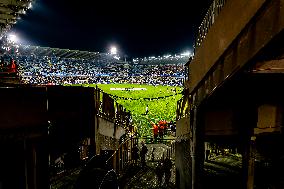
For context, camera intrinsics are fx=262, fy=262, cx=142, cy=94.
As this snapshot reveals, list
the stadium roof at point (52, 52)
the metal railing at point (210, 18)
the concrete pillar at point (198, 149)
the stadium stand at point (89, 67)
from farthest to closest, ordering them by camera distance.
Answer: the stadium roof at point (52, 52)
the stadium stand at point (89, 67)
the concrete pillar at point (198, 149)
the metal railing at point (210, 18)

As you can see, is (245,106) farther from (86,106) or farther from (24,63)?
(24,63)

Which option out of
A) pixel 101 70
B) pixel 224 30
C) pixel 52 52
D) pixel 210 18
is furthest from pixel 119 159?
pixel 101 70

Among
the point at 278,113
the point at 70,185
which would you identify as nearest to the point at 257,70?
the point at 278,113

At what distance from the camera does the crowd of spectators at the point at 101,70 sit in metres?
49.0

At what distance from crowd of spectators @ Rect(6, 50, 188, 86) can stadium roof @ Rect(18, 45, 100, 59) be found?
875 mm

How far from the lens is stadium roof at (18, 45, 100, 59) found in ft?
167

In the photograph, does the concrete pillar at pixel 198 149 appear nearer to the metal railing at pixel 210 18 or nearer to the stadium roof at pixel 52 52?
the metal railing at pixel 210 18

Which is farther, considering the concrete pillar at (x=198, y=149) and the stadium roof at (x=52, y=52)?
the stadium roof at (x=52, y=52)

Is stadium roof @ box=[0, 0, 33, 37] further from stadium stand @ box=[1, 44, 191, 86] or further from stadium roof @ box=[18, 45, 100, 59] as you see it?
stadium roof @ box=[18, 45, 100, 59]

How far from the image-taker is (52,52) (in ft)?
182

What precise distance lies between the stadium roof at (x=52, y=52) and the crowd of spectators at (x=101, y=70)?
875 mm

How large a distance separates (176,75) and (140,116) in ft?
107

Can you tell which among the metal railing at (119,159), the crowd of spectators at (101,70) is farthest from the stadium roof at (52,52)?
the metal railing at (119,159)

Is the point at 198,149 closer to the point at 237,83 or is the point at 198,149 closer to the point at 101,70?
the point at 237,83
